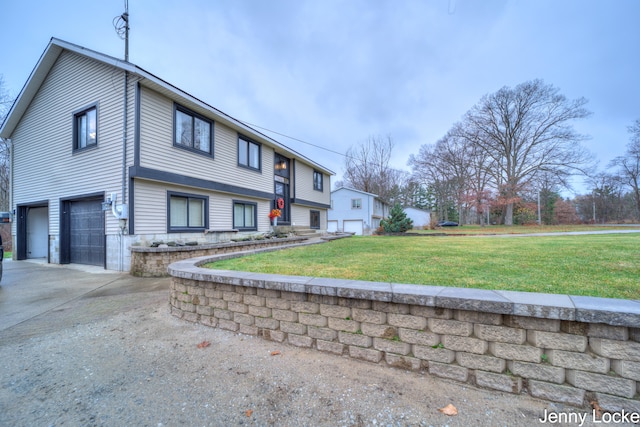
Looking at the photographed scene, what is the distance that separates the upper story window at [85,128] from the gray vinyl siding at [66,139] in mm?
182

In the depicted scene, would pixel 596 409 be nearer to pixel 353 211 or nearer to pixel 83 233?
pixel 83 233

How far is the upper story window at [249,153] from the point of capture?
11.1m

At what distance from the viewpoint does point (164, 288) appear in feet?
17.8

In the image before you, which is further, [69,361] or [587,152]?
[587,152]

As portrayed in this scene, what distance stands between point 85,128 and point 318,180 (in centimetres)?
1227

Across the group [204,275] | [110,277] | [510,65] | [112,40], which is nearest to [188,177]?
[110,277]

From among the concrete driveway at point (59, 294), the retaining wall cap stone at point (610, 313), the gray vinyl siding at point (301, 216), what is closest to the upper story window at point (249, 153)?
the gray vinyl siding at point (301, 216)

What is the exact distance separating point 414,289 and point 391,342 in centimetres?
54

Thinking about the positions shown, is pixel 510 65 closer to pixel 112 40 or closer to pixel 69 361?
pixel 112 40

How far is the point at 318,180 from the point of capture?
1805 centimetres

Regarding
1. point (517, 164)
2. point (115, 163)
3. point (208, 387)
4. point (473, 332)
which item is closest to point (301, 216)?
point (115, 163)

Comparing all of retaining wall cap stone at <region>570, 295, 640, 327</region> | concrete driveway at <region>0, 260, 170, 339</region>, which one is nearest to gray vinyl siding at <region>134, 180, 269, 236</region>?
concrete driveway at <region>0, 260, 170, 339</region>

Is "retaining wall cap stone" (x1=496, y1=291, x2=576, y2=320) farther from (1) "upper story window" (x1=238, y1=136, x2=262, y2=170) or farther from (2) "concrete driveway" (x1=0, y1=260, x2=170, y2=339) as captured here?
(1) "upper story window" (x1=238, y1=136, x2=262, y2=170)

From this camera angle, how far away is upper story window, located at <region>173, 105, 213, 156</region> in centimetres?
845
